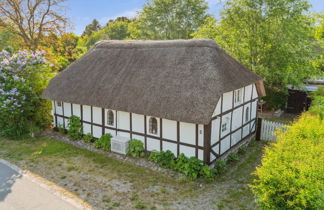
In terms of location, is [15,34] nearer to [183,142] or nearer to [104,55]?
[104,55]

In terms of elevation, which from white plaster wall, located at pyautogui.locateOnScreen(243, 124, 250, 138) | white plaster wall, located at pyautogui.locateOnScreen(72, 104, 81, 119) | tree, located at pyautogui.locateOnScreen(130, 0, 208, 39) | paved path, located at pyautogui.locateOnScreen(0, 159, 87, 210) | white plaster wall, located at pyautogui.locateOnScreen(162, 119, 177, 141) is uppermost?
tree, located at pyautogui.locateOnScreen(130, 0, 208, 39)

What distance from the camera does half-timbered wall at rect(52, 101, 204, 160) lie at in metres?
10.9

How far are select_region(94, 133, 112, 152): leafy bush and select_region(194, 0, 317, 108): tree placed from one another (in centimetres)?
1167

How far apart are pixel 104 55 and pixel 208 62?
660cm

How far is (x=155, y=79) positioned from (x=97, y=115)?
3886 mm

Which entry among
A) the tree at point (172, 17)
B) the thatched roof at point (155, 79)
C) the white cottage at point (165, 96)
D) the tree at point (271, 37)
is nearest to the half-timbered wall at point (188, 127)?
the white cottage at point (165, 96)

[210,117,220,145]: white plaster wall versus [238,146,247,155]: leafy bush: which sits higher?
[210,117,220,145]: white plaster wall

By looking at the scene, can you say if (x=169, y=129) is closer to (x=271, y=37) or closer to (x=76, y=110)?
(x=76, y=110)

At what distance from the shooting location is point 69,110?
15156 mm

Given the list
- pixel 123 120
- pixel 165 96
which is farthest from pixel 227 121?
pixel 123 120

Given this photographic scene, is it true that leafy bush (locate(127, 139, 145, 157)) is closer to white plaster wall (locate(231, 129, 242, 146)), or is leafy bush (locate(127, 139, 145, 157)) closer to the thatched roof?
the thatched roof

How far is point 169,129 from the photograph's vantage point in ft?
37.4

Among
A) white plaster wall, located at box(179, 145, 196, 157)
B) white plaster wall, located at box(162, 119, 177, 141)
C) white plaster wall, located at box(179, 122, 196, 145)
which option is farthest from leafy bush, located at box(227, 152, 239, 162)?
white plaster wall, located at box(162, 119, 177, 141)

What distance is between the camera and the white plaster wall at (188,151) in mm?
10992
